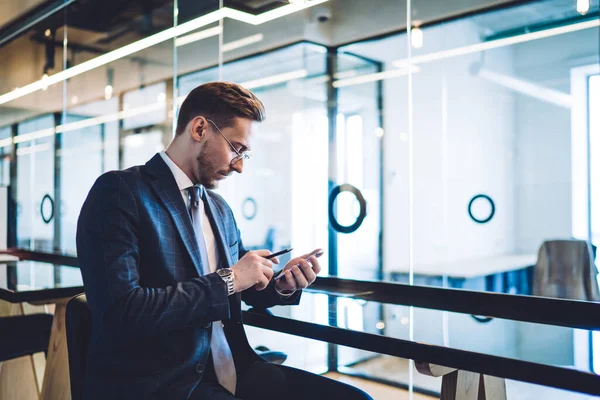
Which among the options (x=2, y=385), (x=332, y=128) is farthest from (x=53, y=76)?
(x=2, y=385)

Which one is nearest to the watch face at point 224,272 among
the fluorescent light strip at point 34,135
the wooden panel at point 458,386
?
the wooden panel at point 458,386

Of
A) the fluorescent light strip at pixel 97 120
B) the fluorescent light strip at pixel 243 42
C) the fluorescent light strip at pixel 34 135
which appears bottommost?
the fluorescent light strip at pixel 34 135

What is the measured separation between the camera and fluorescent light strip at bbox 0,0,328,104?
3352 millimetres

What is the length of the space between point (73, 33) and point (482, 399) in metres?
4.10

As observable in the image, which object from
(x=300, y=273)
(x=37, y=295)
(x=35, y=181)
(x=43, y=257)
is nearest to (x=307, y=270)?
(x=300, y=273)

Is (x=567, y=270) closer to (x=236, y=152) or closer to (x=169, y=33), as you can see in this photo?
(x=236, y=152)

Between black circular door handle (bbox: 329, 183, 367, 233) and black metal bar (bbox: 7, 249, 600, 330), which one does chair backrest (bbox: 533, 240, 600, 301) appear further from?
black metal bar (bbox: 7, 249, 600, 330)

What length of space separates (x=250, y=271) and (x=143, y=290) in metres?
0.26

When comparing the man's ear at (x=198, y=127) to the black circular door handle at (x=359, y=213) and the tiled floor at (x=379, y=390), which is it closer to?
the black circular door handle at (x=359, y=213)

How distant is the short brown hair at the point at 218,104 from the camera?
137cm

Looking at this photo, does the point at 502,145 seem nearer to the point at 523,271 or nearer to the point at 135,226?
the point at 523,271

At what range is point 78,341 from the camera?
1.32 meters

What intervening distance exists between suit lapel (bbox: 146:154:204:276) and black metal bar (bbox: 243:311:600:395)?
0.38 m

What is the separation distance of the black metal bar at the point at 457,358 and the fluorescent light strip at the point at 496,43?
9.51 feet
